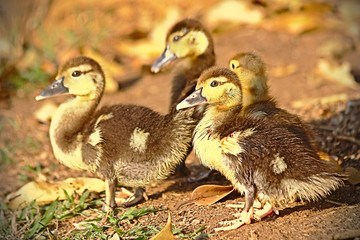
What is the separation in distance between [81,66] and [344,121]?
2.39m

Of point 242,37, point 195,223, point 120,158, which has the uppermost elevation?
point 242,37

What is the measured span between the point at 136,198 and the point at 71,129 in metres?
0.70

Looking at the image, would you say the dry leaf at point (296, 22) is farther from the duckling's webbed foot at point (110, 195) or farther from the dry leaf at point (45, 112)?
the duckling's webbed foot at point (110, 195)

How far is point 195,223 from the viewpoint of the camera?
3607 mm

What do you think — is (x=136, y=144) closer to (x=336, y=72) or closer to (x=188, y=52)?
(x=188, y=52)

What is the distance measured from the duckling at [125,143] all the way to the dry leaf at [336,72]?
267cm

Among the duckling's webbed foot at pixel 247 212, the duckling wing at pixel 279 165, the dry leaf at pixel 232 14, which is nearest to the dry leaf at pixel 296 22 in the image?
the dry leaf at pixel 232 14

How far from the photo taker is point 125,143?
3805 mm

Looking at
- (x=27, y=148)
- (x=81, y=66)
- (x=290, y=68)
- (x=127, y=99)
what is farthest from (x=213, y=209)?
(x=290, y=68)

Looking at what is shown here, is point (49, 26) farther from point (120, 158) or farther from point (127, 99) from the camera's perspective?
point (120, 158)

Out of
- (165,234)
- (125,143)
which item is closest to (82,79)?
(125,143)

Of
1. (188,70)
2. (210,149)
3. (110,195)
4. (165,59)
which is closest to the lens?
(210,149)

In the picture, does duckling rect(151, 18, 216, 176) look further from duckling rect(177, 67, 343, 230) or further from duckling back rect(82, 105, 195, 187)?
duckling rect(177, 67, 343, 230)

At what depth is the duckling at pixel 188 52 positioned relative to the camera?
4.59 metres
